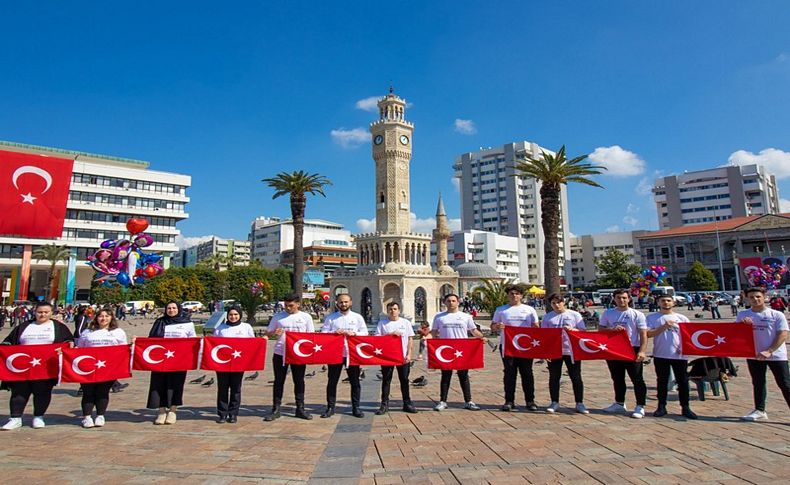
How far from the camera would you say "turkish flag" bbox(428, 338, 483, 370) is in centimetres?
949

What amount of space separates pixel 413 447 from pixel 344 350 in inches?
113

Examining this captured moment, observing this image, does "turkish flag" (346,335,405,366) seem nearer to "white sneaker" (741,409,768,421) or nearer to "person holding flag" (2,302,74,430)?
"person holding flag" (2,302,74,430)

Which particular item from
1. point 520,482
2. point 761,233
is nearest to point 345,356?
point 520,482

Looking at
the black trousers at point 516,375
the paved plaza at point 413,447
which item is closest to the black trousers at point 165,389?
the paved plaza at point 413,447

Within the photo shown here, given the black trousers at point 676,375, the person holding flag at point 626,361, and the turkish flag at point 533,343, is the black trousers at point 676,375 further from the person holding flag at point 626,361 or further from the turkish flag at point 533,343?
the turkish flag at point 533,343

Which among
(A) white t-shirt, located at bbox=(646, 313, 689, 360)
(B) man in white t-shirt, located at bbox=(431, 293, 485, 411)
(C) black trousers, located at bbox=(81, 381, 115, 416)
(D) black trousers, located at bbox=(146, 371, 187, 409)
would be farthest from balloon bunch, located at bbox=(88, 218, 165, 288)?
(A) white t-shirt, located at bbox=(646, 313, 689, 360)

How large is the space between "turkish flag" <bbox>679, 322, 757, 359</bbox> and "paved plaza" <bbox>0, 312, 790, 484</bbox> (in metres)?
1.10

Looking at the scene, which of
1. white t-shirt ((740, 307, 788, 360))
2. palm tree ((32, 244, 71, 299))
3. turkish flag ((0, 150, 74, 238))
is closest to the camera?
white t-shirt ((740, 307, 788, 360))

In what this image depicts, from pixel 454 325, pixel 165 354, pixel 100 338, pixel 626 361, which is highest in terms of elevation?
pixel 454 325

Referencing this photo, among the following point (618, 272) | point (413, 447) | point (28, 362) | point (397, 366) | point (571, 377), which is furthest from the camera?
point (618, 272)

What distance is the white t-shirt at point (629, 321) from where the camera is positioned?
29.2 ft

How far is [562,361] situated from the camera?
9.13 m

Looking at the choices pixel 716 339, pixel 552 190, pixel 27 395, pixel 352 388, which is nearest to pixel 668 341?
pixel 716 339

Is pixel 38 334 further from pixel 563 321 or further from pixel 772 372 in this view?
pixel 772 372
